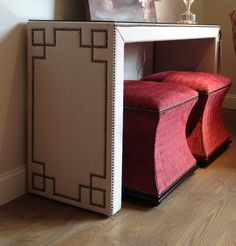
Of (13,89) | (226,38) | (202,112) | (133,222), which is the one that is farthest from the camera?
(226,38)

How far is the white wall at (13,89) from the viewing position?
1.55 metres

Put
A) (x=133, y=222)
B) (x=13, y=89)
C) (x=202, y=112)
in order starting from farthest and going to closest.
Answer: (x=202, y=112), (x=13, y=89), (x=133, y=222)

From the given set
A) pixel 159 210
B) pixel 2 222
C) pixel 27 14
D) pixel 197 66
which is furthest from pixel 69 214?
pixel 197 66

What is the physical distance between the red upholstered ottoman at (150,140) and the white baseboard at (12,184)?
0.43m

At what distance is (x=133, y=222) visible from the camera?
1.48 m

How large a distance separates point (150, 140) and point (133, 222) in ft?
1.09

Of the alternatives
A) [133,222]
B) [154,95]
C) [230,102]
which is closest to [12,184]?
[133,222]

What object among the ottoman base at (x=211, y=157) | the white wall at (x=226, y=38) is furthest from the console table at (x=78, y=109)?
the white wall at (x=226, y=38)

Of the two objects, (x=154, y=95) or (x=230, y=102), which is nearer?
(x=154, y=95)

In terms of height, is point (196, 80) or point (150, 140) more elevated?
point (196, 80)

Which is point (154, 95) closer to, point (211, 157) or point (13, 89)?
point (13, 89)


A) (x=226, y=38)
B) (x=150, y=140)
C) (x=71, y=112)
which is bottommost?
(x=150, y=140)

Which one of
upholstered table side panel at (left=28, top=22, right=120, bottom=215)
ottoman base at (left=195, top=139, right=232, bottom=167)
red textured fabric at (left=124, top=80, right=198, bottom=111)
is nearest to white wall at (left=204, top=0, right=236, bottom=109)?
ottoman base at (left=195, top=139, right=232, bottom=167)

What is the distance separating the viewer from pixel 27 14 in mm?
1634
